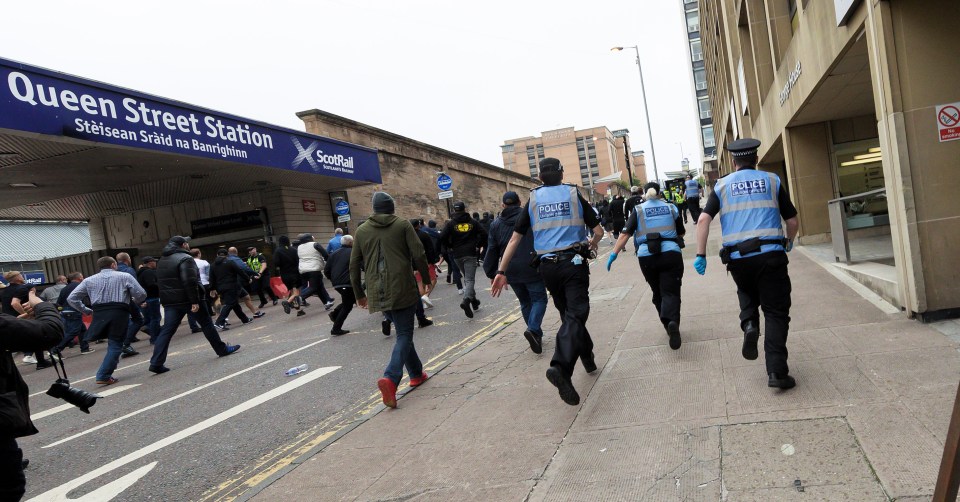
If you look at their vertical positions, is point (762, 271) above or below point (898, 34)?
below

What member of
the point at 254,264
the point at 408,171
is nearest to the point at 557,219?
the point at 254,264

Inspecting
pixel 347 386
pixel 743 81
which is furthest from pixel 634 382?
pixel 743 81

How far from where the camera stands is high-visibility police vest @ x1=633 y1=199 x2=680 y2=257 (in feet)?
20.5

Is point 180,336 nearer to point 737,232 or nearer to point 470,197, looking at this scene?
point 737,232

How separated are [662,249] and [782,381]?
224cm

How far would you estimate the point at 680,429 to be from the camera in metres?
3.83

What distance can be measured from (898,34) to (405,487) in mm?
5694

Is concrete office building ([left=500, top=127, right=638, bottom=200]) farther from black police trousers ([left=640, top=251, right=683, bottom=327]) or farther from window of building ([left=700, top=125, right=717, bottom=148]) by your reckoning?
black police trousers ([left=640, top=251, right=683, bottom=327])

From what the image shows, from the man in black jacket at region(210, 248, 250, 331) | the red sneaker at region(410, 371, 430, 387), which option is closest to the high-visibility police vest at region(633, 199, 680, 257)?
the red sneaker at region(410, 371, 430, 387)

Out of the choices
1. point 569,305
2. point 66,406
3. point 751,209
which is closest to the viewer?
point 751,209

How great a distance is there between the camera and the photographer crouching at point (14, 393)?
2.90 metres

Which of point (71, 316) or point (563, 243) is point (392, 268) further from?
point (71, 316)

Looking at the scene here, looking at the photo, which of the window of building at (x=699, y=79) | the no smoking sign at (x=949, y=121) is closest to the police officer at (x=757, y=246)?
the no smoking sign at (x=949, y=121)

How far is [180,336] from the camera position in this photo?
45.6 ft
